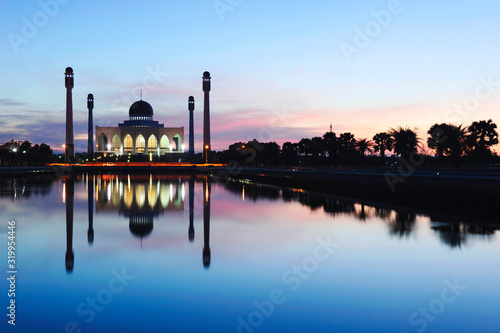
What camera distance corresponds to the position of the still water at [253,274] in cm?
697

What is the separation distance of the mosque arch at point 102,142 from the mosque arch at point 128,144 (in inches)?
Answer: 210

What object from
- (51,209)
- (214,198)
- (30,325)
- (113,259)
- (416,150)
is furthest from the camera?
(416,150)

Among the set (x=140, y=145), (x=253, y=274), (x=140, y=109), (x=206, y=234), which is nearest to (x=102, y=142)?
(x=140, y=145)

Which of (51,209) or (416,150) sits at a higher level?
(416,150)

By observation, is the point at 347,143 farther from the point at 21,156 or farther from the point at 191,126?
the point at 21,156

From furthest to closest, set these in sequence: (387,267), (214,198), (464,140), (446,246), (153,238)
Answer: (464,140) → (214,198) → (153,238) → (446,246) → (387,267)

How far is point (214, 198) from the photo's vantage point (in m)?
28.1

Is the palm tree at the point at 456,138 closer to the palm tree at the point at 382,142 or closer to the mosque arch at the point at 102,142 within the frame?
the palm tree at the point at 382,142

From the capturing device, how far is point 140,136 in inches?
4355

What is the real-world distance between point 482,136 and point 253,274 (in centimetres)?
4867

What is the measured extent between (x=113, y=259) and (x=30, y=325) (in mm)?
4275

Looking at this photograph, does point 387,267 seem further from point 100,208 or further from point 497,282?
point 100,208

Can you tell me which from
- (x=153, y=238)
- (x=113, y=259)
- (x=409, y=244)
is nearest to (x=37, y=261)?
(x=113, y=259)

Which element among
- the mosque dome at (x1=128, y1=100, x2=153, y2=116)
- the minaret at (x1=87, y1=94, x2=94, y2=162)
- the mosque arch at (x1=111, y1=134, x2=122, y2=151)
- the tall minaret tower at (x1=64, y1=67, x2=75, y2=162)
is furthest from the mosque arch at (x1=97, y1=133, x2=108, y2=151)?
the tall minaret tower at (x1=64, y1=67, x2=75, y2=162)
